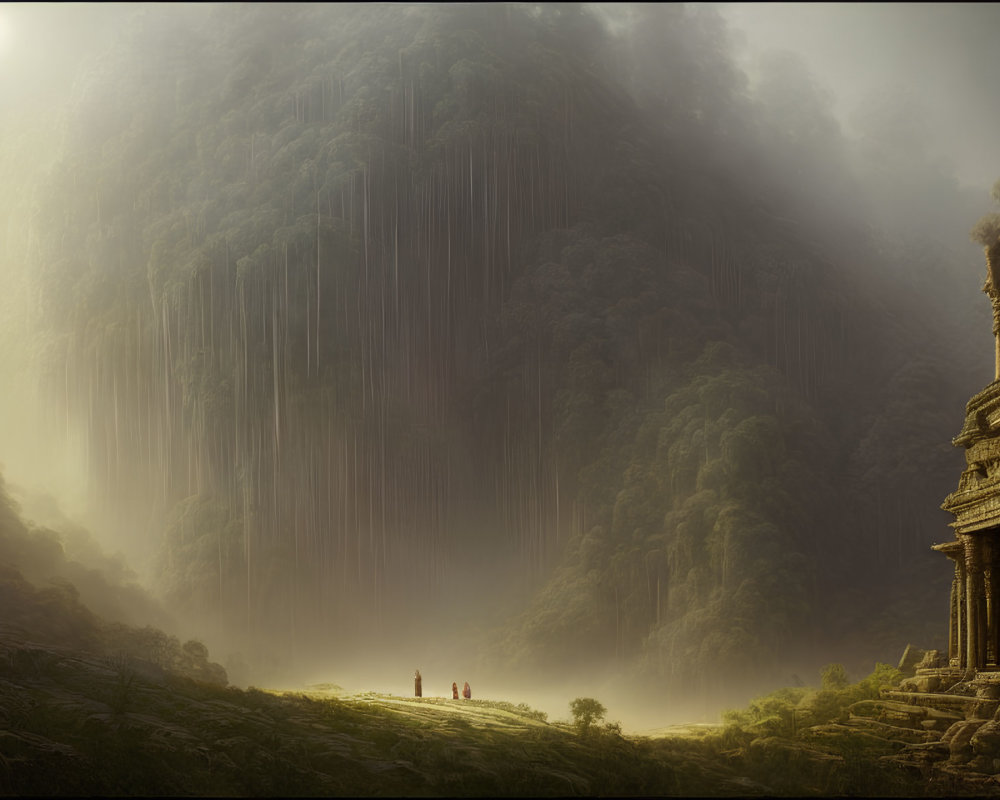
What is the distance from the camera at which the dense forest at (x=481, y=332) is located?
81750 millimetres

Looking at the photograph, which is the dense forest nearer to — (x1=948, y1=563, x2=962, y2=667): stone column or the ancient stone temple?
(x1=948, y1=563, x2=962, y2=667): stone column

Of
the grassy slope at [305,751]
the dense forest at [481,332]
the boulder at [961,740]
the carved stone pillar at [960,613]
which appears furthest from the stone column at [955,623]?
the dense forest at [481,332]

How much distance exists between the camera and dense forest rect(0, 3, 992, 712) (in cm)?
8175

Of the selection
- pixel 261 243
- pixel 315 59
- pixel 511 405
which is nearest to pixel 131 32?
pixel 315 59

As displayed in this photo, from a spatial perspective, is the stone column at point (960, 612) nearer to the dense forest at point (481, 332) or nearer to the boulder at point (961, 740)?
the boulder at point (961, 740)

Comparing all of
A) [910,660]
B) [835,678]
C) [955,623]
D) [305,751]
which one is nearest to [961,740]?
[955,623]

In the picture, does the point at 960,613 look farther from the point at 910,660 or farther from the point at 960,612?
the point at 910,660

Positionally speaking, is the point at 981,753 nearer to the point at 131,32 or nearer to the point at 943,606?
the point at 943,606

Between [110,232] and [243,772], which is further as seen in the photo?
[110,232]

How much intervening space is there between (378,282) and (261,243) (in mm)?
12443

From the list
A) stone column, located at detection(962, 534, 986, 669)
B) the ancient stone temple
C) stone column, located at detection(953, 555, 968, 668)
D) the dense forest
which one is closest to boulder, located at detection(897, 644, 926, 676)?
stone column, located at detection(953, 555, 968, 668)

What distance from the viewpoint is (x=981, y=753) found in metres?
24.6

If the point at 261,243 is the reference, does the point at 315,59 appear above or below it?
above

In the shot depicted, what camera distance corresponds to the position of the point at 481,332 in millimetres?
100438
